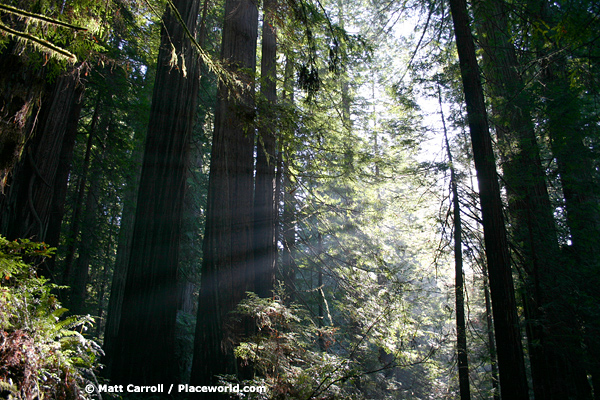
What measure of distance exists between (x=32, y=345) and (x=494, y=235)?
589 centimetres

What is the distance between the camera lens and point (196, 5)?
5328mm

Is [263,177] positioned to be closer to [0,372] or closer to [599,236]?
[0,372]

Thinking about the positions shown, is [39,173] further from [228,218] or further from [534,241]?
[534,241]

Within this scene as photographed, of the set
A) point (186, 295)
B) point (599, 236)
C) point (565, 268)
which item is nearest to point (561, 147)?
point (599, 236)

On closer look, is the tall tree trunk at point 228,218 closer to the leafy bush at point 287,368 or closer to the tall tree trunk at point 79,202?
the leafy bush at point 287,368

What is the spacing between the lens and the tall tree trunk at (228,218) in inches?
181

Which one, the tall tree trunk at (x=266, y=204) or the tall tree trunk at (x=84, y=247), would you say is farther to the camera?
the tall tree trunk at (x=84, y=247)

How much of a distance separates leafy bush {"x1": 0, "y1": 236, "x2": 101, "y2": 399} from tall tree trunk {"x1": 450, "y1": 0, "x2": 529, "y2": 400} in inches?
217

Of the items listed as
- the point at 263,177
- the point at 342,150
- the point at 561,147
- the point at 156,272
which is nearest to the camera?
the point at 156,272

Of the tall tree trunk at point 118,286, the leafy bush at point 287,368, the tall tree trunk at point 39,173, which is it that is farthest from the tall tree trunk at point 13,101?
the tall tree trunk at point 118,286

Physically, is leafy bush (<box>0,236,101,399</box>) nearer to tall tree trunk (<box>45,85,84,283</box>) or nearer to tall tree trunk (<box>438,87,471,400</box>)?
tall tree trunk (<box>45,85,84,283</box>)

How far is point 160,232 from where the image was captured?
4.84 m

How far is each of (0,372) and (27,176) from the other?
8.86 ft

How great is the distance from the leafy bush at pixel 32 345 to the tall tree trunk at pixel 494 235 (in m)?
5.52
